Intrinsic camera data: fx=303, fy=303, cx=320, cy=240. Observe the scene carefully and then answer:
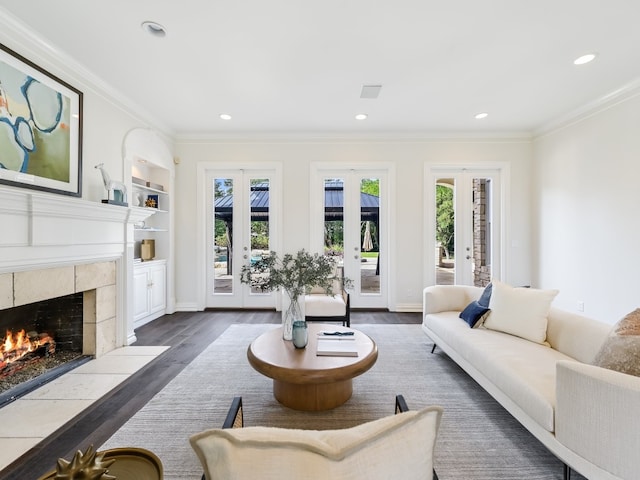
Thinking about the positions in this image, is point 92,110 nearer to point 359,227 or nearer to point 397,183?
point 359,227

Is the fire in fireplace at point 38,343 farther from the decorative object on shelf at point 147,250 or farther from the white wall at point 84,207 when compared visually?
the decorative object on shelf at point 147,250

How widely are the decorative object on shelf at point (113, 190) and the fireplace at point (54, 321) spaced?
2.19 feet

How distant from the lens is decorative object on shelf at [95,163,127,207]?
315 cm

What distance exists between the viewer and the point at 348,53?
9.11ft

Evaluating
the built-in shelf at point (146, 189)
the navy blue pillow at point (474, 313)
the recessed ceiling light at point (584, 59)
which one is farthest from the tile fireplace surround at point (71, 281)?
the recessed ceiling light at point (584, 59)

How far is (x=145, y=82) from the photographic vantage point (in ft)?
10.9

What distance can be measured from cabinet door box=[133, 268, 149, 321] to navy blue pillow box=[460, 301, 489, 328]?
13.0 feet

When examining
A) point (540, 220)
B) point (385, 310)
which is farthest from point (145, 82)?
point (540, 220)

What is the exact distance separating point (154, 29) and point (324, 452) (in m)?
3.16

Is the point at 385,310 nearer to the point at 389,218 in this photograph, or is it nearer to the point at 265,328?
the point at 389,218

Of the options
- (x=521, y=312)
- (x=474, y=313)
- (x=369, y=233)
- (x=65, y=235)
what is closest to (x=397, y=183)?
(x=369, y=233)

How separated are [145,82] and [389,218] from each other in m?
3.73

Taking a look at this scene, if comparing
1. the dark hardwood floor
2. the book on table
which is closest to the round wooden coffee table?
the book on table

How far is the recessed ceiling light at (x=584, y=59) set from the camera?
283 centimetres
